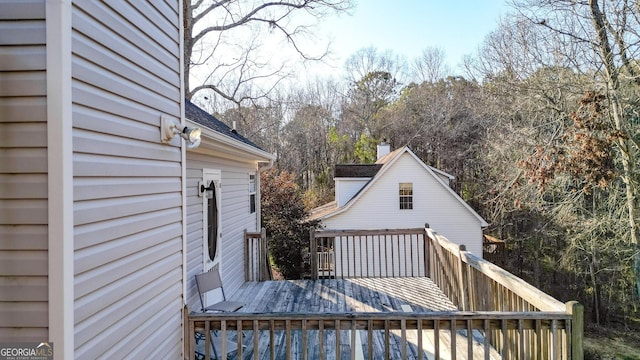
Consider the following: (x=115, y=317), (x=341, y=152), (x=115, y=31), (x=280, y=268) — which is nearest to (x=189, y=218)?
(x=115, y=317)

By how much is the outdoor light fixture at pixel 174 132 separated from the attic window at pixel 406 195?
39.0 ft

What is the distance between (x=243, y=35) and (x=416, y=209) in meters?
9.22

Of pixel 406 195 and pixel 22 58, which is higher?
pixel 22 58

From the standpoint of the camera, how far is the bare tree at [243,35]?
40.9 ft

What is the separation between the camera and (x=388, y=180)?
1394cm

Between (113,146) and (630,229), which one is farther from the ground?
(113,146)

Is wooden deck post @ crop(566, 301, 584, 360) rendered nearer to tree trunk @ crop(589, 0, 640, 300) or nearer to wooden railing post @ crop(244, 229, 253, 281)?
wooden railing post @ crop(244, 229, 253, 281)

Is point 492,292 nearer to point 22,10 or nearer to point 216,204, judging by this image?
point 216,204

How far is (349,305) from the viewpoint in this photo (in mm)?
5242

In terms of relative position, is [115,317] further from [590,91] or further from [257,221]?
[590,91]

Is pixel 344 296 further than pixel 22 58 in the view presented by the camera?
Yes

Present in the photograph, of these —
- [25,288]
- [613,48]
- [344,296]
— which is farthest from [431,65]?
[25,288]

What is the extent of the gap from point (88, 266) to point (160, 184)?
0.90 metres

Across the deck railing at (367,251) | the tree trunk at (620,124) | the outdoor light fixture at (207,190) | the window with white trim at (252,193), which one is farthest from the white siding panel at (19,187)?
the tree trunk at (620,124)
